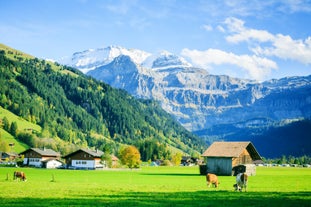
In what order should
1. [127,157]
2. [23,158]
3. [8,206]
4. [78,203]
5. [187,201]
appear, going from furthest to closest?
1. [23,158]
2. [127,157]
3. [187,201]
4. [78,203]
5. [8,206]

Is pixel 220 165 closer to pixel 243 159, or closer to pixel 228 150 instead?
pixel 228 150

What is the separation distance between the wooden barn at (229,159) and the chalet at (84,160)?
78.5m

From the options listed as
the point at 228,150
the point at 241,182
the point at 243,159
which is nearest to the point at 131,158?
the point at 228,150

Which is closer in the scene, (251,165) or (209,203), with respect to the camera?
(209,203)

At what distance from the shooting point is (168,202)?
3325 cm

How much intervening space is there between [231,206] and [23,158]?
171234 millimetres

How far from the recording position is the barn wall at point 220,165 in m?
101

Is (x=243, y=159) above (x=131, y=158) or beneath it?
beneath

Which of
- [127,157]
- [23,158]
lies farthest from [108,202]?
[23,158]

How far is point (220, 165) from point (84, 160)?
86.8 meters

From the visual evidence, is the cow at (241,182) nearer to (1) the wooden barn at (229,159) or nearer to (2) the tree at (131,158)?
(1) the wooden barn at (229,159)

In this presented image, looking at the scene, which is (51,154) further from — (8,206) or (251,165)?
(8,206)

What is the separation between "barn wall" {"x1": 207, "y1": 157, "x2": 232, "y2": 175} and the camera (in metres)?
101

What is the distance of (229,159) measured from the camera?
101000 millimetres
